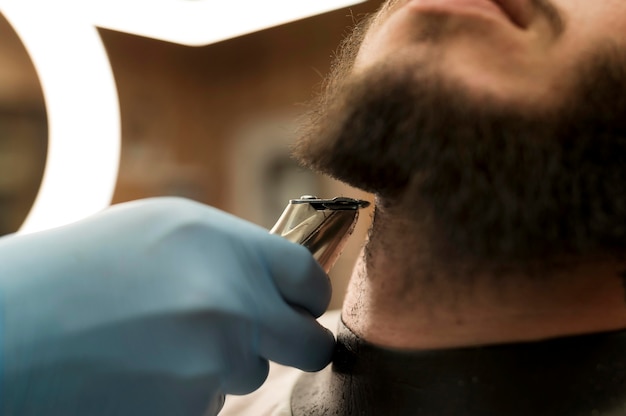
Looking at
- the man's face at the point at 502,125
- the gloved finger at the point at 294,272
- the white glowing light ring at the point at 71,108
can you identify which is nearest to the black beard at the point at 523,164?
the man's face at the point at 502,125

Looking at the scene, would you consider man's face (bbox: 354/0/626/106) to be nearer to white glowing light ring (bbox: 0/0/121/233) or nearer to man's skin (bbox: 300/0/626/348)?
man's skin (bbox: 300/0/626/348)

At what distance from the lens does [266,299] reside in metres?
0.56

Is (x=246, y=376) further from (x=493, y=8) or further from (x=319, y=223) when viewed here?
(x=493, y=8)

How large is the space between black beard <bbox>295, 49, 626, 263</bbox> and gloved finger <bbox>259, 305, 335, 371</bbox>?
179 mm

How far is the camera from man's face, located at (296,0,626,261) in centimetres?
50

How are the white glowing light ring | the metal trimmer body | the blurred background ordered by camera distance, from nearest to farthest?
the metal trimmer body → the white glowing light ring → the blurred background

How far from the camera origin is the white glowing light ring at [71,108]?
1.22 metres

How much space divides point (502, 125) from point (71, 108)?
3.55ft

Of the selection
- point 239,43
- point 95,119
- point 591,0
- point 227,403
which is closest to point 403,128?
point 591,0

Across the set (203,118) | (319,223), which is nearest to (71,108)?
(319,223)

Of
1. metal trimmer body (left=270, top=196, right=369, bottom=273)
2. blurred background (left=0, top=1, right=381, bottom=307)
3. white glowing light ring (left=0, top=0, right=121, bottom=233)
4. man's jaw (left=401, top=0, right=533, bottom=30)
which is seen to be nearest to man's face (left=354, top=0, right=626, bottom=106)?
man's jaw (left=401, top=0, right=533, bottom=30)

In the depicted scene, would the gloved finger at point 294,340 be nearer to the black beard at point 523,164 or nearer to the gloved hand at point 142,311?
the gloved hand at point 142,311

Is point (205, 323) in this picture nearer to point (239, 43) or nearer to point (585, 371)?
point (585, 371)

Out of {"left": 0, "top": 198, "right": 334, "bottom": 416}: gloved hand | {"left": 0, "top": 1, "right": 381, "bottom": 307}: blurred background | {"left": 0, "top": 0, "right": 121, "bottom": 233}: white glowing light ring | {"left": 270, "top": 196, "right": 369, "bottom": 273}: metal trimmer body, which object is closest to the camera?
{"left": 0, "top": 198, "right": 334, "bottom": 416}: gloved hand
